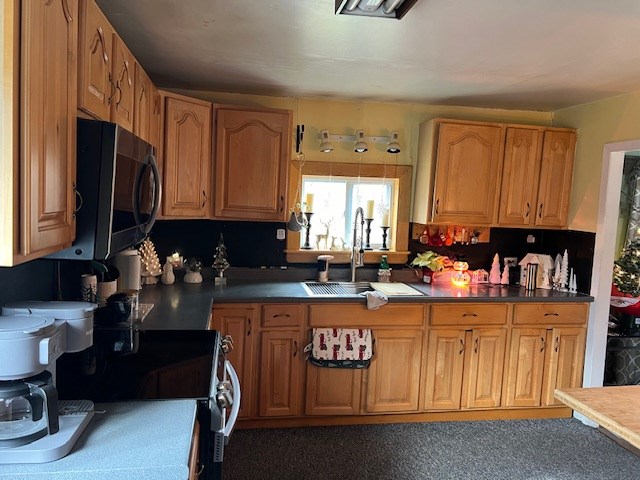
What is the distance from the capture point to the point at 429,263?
140 inches

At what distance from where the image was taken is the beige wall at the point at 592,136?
311cm

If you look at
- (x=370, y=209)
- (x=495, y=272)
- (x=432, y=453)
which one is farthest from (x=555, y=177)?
(x=432, y=453)

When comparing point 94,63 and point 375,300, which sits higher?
point 94,63

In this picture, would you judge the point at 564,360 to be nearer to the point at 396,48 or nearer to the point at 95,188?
the point at 396,48

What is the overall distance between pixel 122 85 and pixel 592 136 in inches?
119

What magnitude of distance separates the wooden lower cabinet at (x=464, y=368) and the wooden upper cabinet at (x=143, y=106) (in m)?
2.08

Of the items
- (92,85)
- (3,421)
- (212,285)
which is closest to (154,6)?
(92,85)

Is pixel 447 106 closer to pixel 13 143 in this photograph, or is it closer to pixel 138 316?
pixel 138 316

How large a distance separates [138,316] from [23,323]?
1.16 meters

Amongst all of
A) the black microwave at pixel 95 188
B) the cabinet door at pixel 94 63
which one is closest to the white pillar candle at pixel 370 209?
the cabinet door at pixel 94 63

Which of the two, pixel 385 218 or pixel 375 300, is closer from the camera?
pixel 375 300

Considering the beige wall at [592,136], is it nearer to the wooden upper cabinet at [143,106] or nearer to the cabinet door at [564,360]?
the cabinet door at [564,360]

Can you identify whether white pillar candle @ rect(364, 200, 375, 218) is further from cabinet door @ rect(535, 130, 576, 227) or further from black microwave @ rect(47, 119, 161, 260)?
black microwave @ rect(47, 119, 161, 260)

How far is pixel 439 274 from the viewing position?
3590mm
